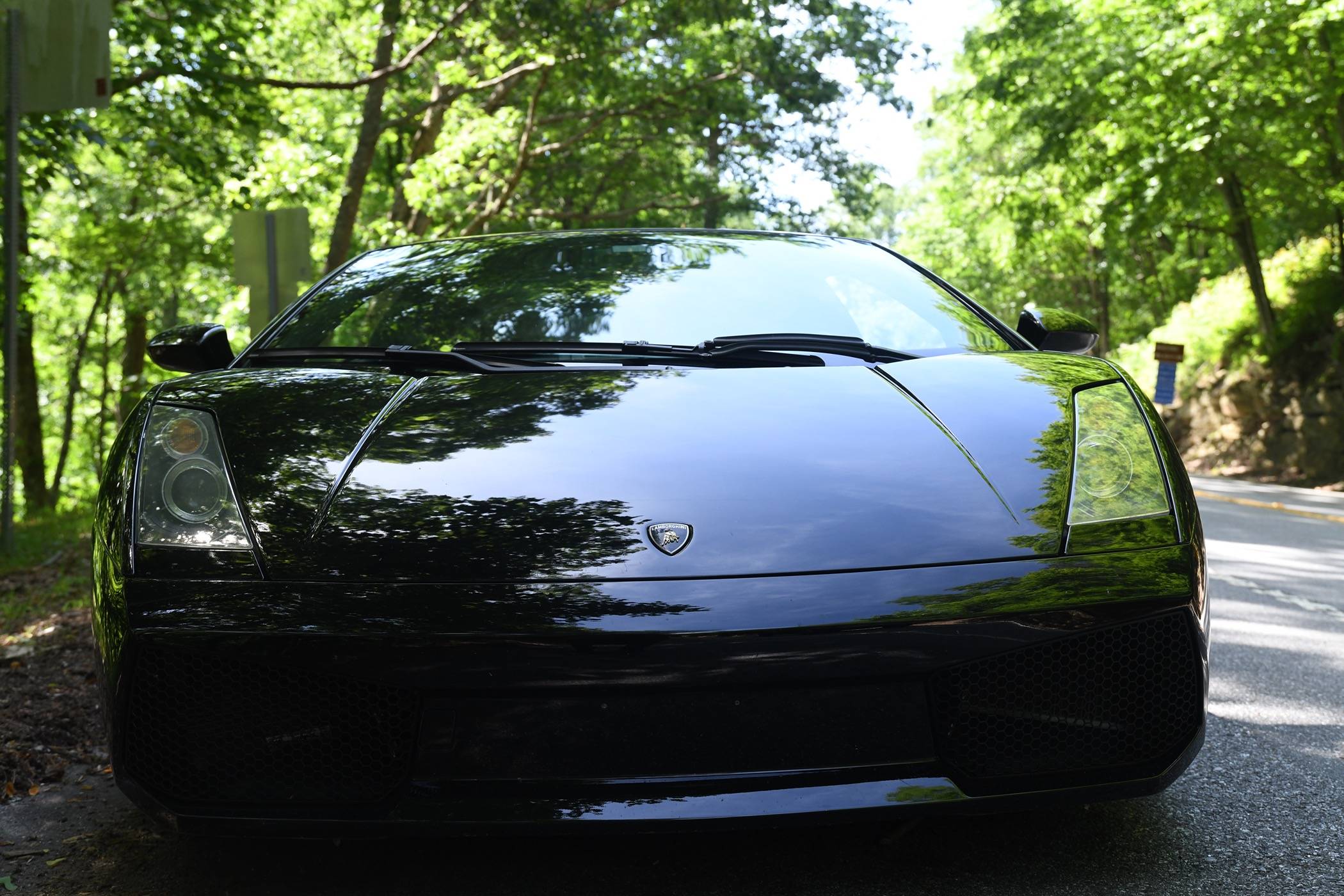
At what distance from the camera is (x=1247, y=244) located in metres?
22.5

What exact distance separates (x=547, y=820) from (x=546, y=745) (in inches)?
4.3

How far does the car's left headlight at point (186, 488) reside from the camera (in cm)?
209

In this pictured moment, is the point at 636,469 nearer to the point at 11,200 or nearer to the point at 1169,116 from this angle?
the point at 11,200

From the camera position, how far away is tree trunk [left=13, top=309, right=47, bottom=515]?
17.4 meters

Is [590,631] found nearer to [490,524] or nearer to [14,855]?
[490,524]

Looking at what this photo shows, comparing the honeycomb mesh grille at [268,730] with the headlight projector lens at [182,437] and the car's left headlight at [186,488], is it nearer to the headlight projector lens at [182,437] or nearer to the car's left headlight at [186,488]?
the car's left headlight at [186,488]

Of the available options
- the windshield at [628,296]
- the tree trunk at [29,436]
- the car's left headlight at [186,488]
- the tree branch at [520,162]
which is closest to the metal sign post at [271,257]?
the tree branch at [520,162]

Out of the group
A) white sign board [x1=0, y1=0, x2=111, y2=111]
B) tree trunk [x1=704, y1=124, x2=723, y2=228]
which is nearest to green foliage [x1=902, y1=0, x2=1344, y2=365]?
tree trunk [x1=704, y1=124, x2=723, y2=228]

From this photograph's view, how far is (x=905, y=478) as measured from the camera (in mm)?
2195

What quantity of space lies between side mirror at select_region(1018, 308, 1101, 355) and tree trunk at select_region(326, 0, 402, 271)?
33.2ft

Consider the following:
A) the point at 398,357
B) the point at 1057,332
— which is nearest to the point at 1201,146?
the point at 1057,332

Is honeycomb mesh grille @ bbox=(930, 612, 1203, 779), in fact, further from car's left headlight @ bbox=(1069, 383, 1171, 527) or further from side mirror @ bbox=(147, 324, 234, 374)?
side mirror @ bbox=(147, 324, 234, 374)

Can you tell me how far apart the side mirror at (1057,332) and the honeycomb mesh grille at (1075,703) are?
48.4 inches

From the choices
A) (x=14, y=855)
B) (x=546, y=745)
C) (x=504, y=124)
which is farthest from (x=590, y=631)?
(x=504, y=124)
